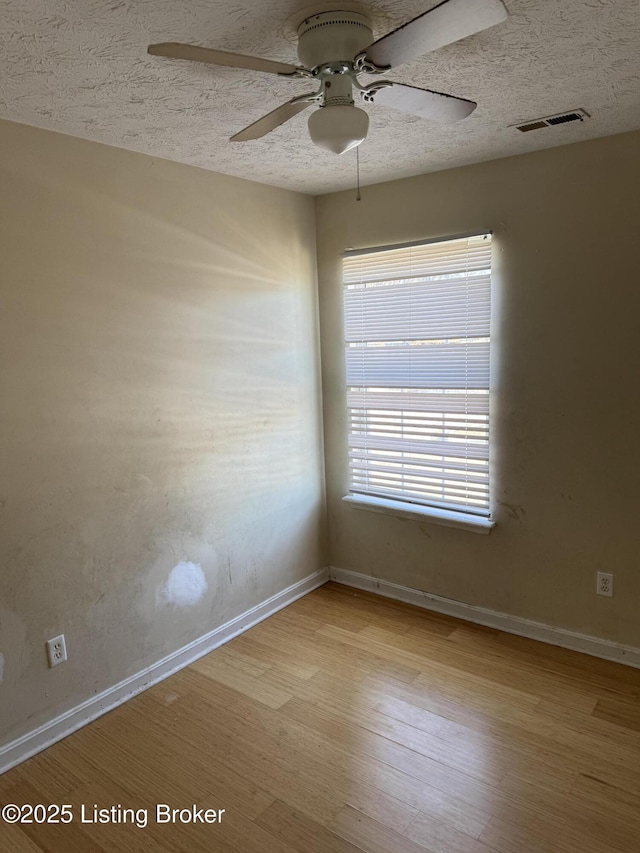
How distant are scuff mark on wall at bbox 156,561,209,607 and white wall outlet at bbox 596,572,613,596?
1.93 m

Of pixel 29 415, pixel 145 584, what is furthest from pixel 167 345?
pixel 145 584

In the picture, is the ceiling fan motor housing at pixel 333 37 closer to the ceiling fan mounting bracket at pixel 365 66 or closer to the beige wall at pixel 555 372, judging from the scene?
the ceiling fan mounting bracket at pixel 365 66

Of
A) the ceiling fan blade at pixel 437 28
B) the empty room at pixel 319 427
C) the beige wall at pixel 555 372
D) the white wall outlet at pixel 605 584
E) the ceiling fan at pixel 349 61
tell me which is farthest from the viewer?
the white wall outlet at pixel 605 584

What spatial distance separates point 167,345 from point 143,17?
144cm

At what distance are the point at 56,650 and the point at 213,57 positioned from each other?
2.20m

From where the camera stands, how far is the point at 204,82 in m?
1.80

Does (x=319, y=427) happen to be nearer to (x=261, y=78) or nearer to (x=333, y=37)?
(x=261, y=78)

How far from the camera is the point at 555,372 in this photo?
2752mm

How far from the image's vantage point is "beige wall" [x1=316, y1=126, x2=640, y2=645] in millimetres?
2561

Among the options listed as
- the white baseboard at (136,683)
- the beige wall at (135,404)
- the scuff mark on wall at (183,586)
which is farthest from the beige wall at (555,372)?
the scuff mark on wall at (183,586)

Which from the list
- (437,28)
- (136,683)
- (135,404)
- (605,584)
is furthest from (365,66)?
(136,683)

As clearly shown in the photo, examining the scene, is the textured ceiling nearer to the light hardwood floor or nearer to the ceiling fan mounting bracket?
the ceiling fan mounting bracket

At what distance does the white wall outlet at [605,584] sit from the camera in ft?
8.98

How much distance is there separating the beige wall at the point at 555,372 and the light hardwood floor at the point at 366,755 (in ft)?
1.14
